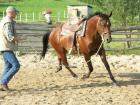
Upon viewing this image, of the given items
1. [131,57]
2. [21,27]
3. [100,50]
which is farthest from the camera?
[21,27]

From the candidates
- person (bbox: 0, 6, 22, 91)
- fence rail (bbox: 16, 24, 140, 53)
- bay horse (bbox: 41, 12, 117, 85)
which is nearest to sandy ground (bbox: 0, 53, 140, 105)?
person (bbox: 0, 6, 22, 91)

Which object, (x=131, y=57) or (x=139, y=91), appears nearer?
(x=139, y=91)

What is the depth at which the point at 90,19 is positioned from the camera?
11.2 m

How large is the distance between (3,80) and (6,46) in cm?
76

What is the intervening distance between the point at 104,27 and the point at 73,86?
1.54 metres

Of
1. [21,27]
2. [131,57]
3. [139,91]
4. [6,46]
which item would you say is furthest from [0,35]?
[21,27]

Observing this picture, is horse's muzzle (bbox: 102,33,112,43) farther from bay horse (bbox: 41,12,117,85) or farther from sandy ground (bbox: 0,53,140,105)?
sandy ground (bbox: 0,53,140,105)

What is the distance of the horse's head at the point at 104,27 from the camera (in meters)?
10.4

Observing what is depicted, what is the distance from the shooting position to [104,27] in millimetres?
10523

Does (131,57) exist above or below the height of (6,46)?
below

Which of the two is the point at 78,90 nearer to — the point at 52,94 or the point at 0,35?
the point at 52,94

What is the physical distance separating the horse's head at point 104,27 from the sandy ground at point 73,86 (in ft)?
3.79

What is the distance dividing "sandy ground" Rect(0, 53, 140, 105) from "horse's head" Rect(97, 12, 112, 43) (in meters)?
1.15

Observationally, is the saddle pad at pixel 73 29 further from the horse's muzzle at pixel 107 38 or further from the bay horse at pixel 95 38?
the horse's muzzle at pixel 107 38
